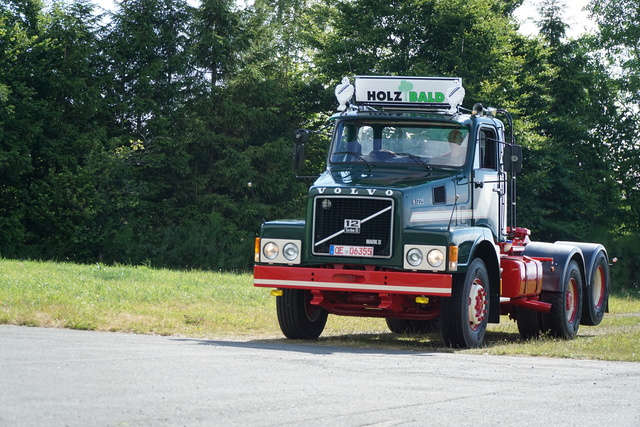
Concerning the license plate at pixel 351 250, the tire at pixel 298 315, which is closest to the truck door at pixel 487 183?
the license plate at pixel 351 250

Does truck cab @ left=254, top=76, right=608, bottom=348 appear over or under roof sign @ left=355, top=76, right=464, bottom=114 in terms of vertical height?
under

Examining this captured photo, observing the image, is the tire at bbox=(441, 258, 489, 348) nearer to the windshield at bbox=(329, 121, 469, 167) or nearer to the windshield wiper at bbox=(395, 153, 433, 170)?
the windshield wiper at bbox=(395, 153, 433, 170)

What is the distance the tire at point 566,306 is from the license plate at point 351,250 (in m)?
4.45

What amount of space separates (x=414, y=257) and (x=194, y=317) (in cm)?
552

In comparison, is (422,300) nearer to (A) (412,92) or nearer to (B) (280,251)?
(B) (280,251)

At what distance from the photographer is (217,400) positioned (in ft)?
26.4

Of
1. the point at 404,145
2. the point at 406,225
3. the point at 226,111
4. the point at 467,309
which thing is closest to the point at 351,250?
the point at 406,225

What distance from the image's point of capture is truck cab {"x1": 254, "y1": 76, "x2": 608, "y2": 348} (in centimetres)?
1369

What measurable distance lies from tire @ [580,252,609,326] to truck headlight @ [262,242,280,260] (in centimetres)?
662

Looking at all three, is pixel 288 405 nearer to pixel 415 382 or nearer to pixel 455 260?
pixel 415 382

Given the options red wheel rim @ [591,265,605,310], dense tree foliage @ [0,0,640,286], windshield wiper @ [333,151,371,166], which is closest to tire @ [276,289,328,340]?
windshield wiper @ [333,151,371,166]

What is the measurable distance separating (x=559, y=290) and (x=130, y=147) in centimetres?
2978

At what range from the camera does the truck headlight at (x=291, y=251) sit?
14148mm

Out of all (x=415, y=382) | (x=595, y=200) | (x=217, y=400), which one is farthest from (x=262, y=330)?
(x=595, y=200)
